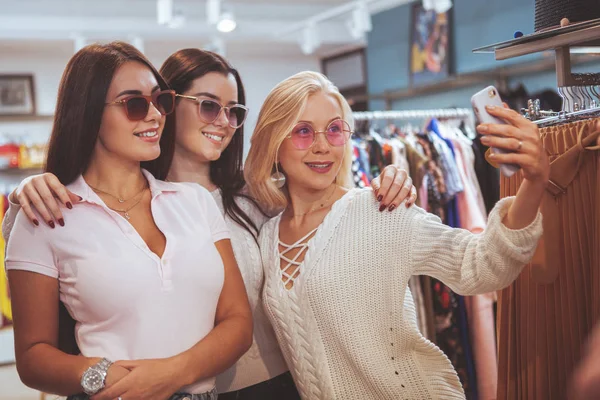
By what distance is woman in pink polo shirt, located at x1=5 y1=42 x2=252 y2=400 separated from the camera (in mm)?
1675

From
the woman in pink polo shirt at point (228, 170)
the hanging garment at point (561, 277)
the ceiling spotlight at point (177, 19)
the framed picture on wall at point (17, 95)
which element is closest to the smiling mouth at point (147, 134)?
the woman in pink polo shirt at point (228, 170)

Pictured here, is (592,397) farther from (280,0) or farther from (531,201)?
(280,0)

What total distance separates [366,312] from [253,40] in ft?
22.8

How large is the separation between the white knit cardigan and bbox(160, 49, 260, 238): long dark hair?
0.45 metres

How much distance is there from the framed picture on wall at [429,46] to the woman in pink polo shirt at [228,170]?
521 cm

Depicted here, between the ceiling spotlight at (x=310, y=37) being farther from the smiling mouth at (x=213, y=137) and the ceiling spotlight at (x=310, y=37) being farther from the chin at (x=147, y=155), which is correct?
the chin at (x=147, y=155)

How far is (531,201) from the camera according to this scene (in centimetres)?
146

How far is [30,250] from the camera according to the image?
5.59ft

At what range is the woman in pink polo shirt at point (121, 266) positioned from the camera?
1.67 m

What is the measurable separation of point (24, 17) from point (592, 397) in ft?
24.6

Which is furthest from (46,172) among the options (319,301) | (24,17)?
(24,17)

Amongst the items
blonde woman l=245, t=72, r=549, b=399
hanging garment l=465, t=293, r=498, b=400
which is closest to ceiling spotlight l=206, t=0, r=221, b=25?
hanging garment l=465, t=293, r=498, b=400

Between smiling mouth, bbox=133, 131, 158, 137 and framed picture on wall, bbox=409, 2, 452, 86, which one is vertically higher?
framed picture on wall, bbox=409, 2, 452, 86

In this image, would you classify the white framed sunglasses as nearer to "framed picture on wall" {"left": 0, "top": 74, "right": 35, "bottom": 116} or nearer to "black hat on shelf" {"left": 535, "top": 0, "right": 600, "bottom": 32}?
"black hat on shelf" {"left": 535, "top": 0, "right": 600, "bottom": 32}
